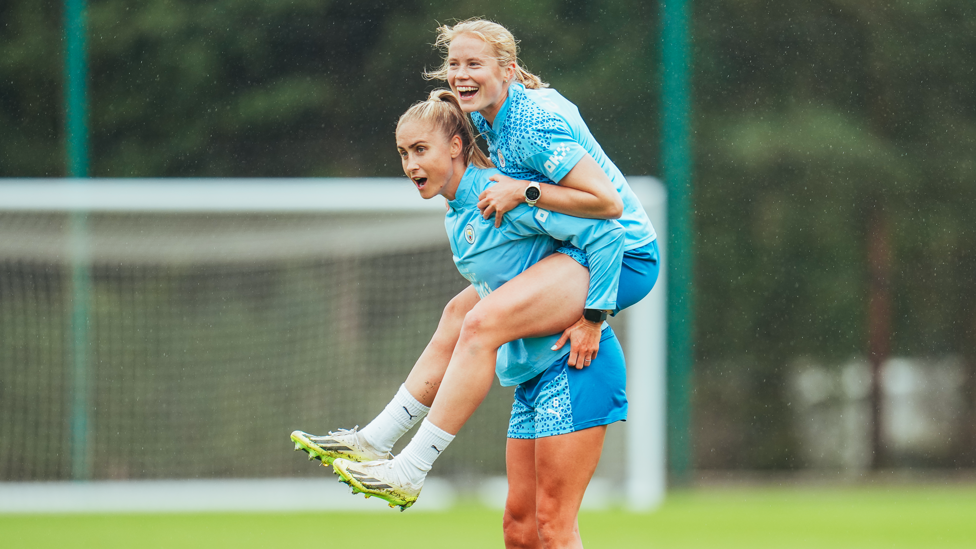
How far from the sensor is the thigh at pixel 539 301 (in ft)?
9.66

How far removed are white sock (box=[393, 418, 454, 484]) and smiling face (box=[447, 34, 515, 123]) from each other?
883 millimetres

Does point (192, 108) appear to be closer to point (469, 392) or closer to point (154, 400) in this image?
point (154, 400)

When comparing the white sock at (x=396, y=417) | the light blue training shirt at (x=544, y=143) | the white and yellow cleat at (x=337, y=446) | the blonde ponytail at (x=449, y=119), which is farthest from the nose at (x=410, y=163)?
the white and yellow cleat at (x=337, y=446)

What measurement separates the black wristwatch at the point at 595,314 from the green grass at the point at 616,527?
322 centimetres

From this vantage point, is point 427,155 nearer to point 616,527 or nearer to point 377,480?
point 377,480

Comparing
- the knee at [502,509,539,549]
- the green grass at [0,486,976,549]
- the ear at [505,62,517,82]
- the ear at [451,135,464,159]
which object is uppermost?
the ear at [505,62,517,82]

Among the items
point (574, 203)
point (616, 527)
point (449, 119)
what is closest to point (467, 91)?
point (449, 119)

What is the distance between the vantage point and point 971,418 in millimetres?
9836

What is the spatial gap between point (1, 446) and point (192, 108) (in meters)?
3.26

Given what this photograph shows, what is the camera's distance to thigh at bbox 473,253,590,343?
9.66ft

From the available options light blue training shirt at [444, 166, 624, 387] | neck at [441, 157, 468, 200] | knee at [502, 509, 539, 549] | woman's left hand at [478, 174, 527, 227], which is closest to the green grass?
knee at [502, 509, 539, 549]

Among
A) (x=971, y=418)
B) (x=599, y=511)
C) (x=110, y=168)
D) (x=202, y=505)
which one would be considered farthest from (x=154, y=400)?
(x=971, y=418)

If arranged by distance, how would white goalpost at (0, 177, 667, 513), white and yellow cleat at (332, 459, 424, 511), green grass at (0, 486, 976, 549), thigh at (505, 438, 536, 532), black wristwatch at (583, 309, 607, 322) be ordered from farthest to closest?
white goalpost at (0, 177, 667, 513), green grass at (0, 486, 976, 549), thigh at (505, 438, 536, 532), black wristwatch at (583, 309, 607, 322), white and yellow cleat at (332, 459, 424, 511)

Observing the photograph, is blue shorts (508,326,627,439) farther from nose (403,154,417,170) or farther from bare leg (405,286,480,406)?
nose (403,154,417,170)
